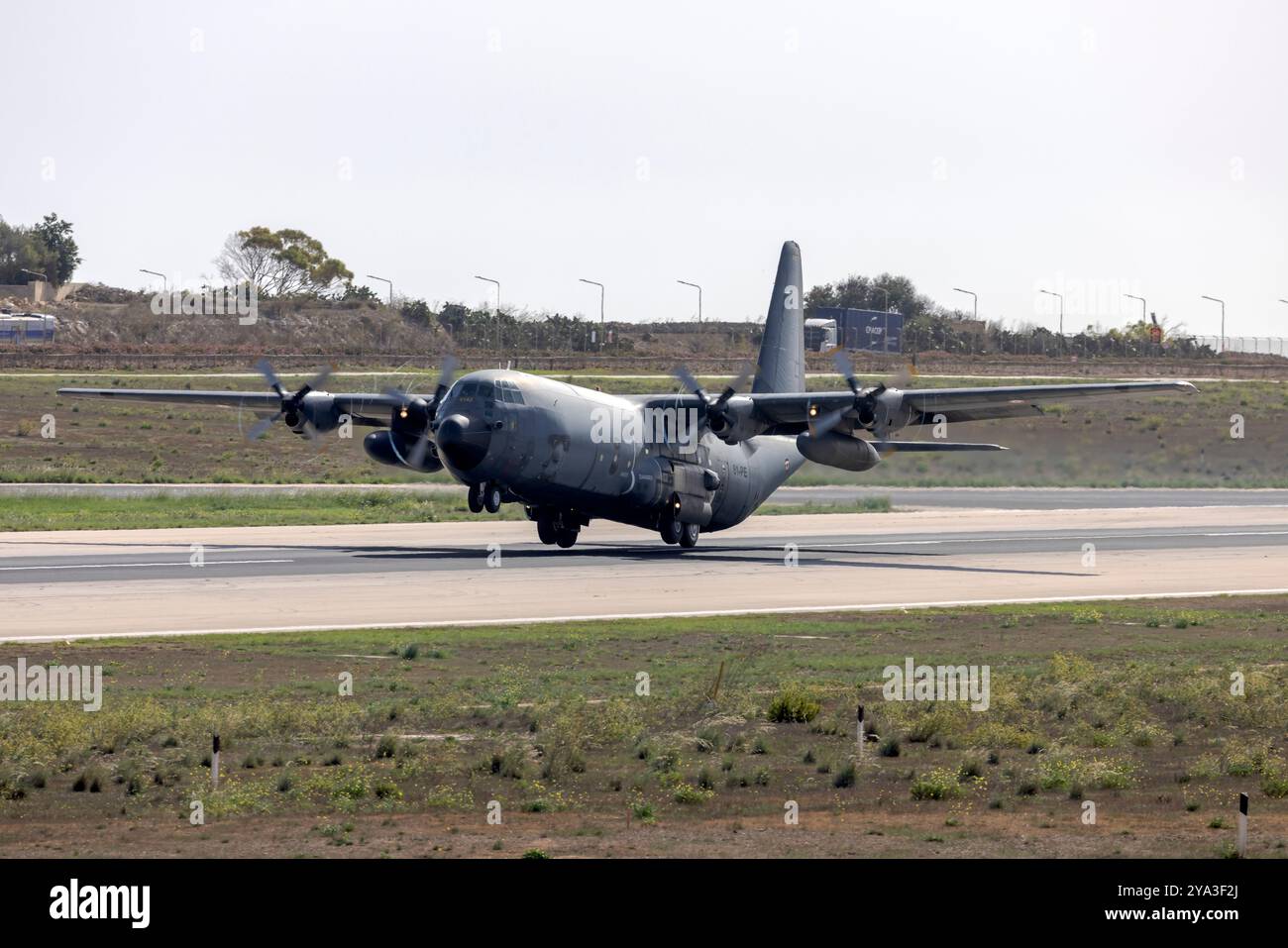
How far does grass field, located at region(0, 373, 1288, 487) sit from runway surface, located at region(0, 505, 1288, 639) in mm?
11827

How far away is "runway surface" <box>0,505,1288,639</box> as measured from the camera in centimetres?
3228

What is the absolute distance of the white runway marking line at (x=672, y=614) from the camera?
28656 millimetres

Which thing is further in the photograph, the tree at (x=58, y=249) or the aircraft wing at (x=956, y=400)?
the tree at (x=58, y=249)

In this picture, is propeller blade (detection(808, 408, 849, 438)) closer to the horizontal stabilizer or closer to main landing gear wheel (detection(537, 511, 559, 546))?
the horizontal stabilizer

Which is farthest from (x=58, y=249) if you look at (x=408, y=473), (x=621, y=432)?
(x=621, y=432)

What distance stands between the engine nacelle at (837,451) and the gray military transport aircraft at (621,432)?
0.04 metres

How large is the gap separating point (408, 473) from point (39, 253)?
9568 cm

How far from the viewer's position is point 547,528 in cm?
4588

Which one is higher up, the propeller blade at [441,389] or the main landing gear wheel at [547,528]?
the propeller blade at [441,389]

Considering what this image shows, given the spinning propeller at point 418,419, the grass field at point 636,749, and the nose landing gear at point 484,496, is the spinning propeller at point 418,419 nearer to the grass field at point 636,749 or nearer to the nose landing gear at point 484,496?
the nose landing gear at point 484,496

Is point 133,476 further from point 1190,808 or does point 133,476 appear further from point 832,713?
point 1190,808

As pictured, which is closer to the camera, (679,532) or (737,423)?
(737,423)
